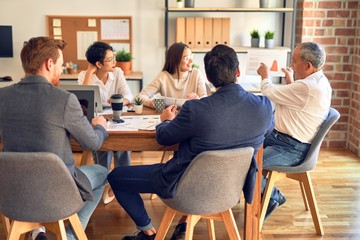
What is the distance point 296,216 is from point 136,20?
2767 millimetres

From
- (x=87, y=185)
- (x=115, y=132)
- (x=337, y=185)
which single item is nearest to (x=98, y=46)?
(x=115, y=132)

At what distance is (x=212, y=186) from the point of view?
7.21ft

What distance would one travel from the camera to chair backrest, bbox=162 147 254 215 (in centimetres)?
212

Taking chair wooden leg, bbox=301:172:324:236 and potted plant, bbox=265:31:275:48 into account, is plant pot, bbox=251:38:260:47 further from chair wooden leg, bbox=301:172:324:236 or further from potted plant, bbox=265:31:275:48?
chair wooden leg, bbox=301:172:324:236

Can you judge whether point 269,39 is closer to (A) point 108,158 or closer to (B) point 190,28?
(B) point 190,28

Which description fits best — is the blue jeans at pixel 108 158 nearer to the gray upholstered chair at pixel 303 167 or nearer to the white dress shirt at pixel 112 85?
the white dress shirt at pixel 112 85

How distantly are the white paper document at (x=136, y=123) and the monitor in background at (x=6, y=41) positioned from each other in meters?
2.56

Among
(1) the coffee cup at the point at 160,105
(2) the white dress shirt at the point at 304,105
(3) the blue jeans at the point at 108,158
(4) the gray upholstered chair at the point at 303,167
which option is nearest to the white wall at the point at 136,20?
(3) the blue jeans at the point at 108,158

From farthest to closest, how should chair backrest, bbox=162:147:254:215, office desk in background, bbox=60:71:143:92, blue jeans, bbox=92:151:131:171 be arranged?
office desk in background, bbox=60:71:143:92, blue jeans, bbox=92:151:131:171, chair backrest, bbox=162:147:254:215

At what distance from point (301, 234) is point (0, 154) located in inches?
76.4

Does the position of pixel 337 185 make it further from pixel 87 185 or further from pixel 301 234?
pixel 87 185

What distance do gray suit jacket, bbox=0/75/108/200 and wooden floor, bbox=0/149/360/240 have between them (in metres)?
1.03

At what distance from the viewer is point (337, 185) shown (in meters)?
3.92

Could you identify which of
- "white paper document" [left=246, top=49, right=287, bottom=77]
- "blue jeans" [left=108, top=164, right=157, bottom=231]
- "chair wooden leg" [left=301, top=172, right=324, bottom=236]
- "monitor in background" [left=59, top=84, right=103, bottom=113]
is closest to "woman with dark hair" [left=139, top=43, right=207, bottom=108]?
"monitor in background" [left=59, top=84, right=103, bottom=113]
